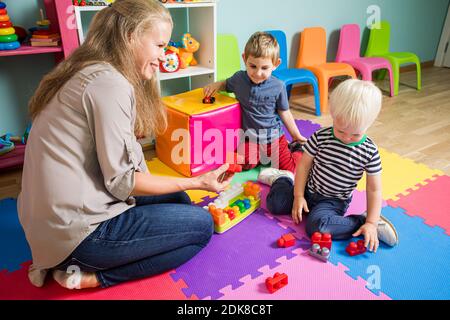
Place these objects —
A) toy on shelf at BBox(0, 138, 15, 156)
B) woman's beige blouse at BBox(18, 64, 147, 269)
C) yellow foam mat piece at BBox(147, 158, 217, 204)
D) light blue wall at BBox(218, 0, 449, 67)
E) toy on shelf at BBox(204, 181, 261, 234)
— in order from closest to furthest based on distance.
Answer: woman's beige blouse at BBox(18, 64, 147, 269) → toy on shelf at BBox(204, 181, 261, 234) → yellow foam mat piece at BBox(147, 158, 217, 204) → toy on shelf at BBox(0, 138, 15, 156) → light blue wall at BBox(218, 0, 449, 67)

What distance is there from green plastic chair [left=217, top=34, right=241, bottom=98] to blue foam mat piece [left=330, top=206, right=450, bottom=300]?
1.53 m

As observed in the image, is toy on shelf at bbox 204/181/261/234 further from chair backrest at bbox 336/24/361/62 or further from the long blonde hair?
chair backrest at bbox 336/24/361/62

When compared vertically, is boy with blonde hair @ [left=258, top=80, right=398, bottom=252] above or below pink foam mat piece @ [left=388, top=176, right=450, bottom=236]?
above

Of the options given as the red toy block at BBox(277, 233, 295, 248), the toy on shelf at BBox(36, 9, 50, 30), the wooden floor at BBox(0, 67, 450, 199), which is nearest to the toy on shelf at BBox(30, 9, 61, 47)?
the toy on shelf at BBox(36, 9, 50, 30)

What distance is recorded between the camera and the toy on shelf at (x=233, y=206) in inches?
55.7

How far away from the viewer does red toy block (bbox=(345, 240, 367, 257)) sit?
1296 mm

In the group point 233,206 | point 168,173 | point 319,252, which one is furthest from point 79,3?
point 319,252

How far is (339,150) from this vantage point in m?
1.34

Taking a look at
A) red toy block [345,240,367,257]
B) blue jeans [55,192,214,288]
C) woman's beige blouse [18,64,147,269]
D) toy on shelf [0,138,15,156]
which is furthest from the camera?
toy on shelf [0,138,15,156]

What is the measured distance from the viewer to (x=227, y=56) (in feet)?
8.25

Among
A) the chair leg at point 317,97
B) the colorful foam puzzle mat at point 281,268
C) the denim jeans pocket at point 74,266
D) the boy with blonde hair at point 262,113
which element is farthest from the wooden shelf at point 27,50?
the chair leg at point 317,97

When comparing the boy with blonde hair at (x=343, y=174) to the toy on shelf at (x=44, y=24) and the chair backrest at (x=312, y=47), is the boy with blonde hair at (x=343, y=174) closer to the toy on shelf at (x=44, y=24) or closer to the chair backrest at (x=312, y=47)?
the toy on shelf at (x=44, y=24)

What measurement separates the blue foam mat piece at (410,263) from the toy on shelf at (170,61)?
136cm
